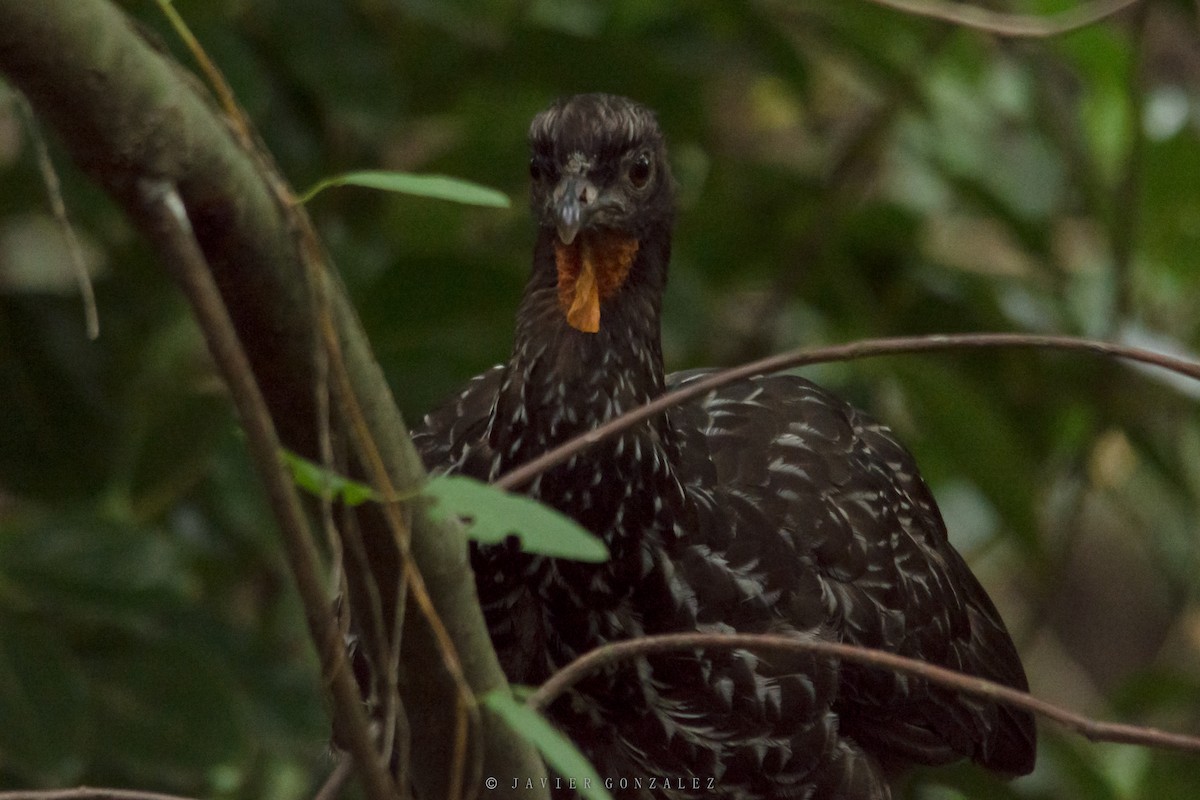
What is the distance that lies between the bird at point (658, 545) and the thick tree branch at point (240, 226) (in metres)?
0.68

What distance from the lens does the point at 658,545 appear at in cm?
214

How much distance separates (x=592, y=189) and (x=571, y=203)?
0.06 m

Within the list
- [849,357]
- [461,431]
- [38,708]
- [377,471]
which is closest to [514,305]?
[461,431]

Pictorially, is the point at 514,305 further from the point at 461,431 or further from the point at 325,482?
the point at 325,482

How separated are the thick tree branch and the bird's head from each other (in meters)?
0.88

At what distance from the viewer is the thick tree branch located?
995 millimetres

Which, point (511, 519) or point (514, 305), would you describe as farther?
point (514, 305)

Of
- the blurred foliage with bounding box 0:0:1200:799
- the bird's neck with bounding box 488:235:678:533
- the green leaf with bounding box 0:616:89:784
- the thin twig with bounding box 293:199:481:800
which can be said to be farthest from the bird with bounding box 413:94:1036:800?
the thin twig with bounding box 293:199:481:800

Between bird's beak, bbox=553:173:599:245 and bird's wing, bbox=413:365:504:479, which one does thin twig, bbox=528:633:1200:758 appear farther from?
bird's wing, bbox=413:365:504:479

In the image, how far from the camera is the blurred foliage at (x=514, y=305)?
256 centimetres

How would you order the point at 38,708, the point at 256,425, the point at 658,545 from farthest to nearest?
1. the point at 38,708
2. the point at 658,545
3. the point at 256,425

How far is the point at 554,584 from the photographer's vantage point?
209 centimetres

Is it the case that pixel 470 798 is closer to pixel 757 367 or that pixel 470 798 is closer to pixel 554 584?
pixel 757 367

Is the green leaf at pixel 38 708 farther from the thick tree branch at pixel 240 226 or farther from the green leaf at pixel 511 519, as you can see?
the green leaf at pixel 511 519
